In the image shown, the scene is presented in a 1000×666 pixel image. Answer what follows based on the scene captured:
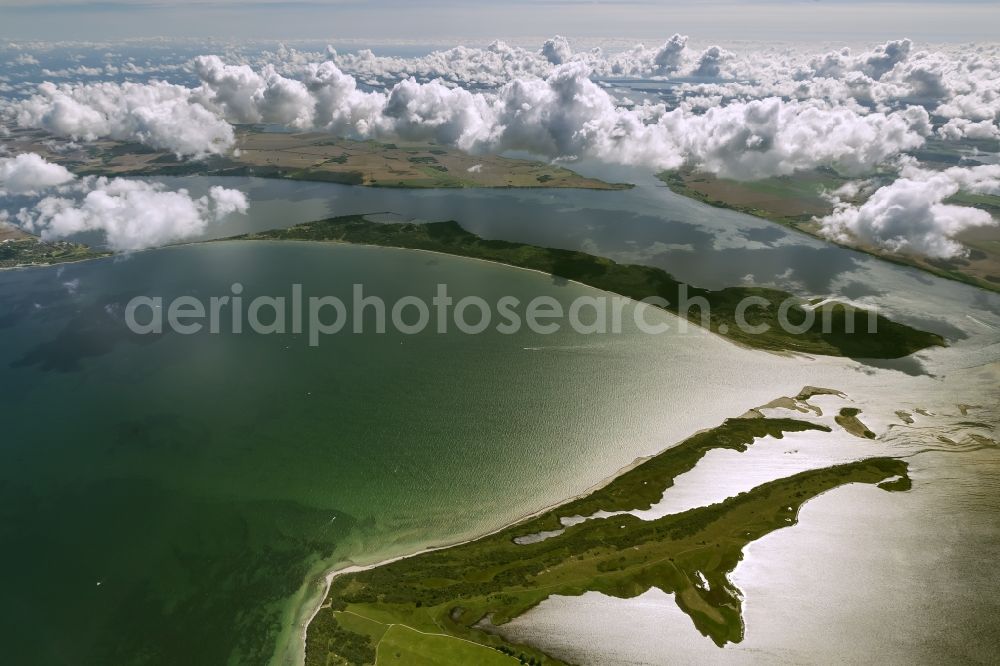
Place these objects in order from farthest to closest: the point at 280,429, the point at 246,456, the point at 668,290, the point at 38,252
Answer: the point at 38,252 → the point at 668,290 → the point at 280,429 → the point at 246,456

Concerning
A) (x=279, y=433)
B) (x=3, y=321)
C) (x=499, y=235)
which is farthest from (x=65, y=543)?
(x=499, y=235)

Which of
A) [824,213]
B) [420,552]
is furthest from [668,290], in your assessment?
[824,213]

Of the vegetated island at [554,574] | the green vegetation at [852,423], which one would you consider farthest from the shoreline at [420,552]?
the green vegetation at [852,423]

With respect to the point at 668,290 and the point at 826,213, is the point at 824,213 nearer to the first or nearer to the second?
the point at 826,213

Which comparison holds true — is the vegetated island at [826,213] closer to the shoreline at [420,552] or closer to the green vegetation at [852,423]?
the green vegetation at [852,423]

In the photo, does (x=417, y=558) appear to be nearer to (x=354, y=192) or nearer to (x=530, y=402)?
(x=530, y=402)

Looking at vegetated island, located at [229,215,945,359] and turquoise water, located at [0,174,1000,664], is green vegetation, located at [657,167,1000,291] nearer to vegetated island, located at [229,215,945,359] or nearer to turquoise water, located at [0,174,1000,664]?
turquoise water, located at [0,174,1000,664]
